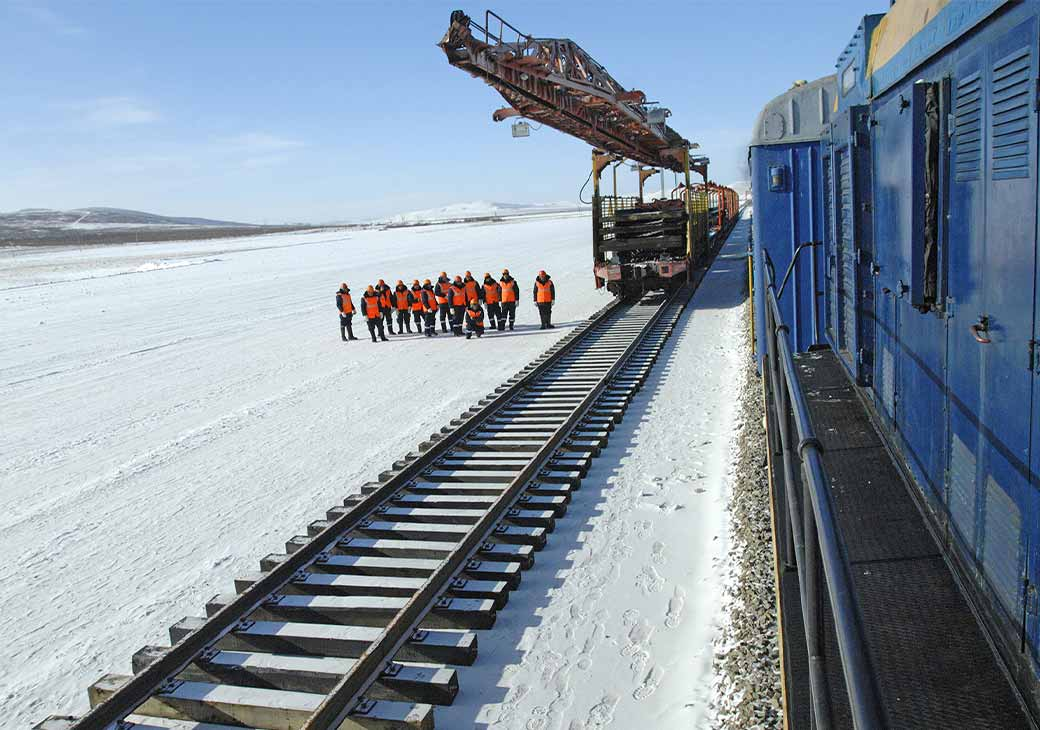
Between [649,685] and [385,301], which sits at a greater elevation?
[385,301]

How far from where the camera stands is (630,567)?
235 inches

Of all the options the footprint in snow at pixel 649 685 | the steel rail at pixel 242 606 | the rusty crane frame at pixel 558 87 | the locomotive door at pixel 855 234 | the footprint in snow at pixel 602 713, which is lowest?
the footprint in snow at pixel 602 713

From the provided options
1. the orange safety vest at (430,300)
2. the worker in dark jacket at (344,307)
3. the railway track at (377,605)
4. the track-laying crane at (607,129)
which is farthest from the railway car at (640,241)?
the railway track at (377,605)

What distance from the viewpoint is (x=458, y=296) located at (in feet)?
57.7

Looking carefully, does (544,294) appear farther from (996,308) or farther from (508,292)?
(996,308)

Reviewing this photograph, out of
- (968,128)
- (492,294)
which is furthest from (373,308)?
(968,128)

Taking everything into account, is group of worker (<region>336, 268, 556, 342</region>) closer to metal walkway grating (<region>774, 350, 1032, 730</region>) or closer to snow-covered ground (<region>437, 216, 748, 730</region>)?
snow-covered ground (<region>437, 216, 748, 730</region>)

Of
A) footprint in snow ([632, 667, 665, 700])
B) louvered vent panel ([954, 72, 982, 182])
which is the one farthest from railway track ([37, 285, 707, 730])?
louvered vent panel ([954, 72, 982, 182])

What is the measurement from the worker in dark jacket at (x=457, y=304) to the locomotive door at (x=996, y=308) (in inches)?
560

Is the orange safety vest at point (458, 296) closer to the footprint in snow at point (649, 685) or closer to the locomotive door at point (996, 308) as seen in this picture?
the footprint in snow at point (649, 685)

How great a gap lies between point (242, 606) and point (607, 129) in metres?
15.2

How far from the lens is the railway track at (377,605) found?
441cm

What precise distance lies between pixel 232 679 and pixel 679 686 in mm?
2562

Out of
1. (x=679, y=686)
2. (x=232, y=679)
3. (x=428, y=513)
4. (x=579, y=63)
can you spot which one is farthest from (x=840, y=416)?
(x=579, y=63)
